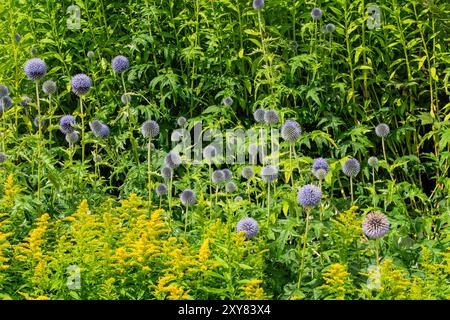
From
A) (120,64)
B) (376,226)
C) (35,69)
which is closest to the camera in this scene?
(376,226)

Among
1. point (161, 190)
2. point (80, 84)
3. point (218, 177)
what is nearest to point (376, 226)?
point (218, 177)

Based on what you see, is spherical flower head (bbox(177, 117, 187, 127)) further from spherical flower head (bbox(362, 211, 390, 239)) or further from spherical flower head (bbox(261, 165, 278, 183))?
spherical flower head (bbox(362, 211, 390, 239))

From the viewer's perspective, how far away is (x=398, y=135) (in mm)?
4703

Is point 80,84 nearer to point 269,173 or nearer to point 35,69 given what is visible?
point 35,69

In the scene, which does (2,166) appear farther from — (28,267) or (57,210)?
(28,267)

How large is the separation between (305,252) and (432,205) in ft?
6.18

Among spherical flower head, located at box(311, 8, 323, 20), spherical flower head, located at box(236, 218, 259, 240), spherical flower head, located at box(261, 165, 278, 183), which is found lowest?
spherical flower head, located at box(236, 218, 259, 240)

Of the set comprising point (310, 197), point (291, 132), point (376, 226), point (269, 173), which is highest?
point (291, 132)

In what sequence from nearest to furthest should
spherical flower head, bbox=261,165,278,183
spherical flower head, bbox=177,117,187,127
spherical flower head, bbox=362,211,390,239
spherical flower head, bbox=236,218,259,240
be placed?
A: 1. spherical flower head, bbox=362,211,390,239
2. spherical flower head, bbox=236,218,259,240
3. spherical flower head, bbox=261,165,278,183
4. spherical flower head, bbox=177,117,187,127

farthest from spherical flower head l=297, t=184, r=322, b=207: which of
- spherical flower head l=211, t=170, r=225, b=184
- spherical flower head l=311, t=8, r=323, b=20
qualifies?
spherical flower head l=311, t=8, r=323, b=20

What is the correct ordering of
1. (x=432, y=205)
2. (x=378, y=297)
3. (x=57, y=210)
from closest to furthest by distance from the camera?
(x=378, y=297) → (x=57, y=210) → (x=432, y=205)

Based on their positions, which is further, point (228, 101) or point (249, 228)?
point (228, 101)

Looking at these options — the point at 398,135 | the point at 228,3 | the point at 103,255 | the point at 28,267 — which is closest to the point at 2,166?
the point at 28,267

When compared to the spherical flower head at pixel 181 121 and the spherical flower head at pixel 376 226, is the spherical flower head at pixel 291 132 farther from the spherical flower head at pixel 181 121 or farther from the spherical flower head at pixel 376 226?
the spherical flower head at pixel 181 121
